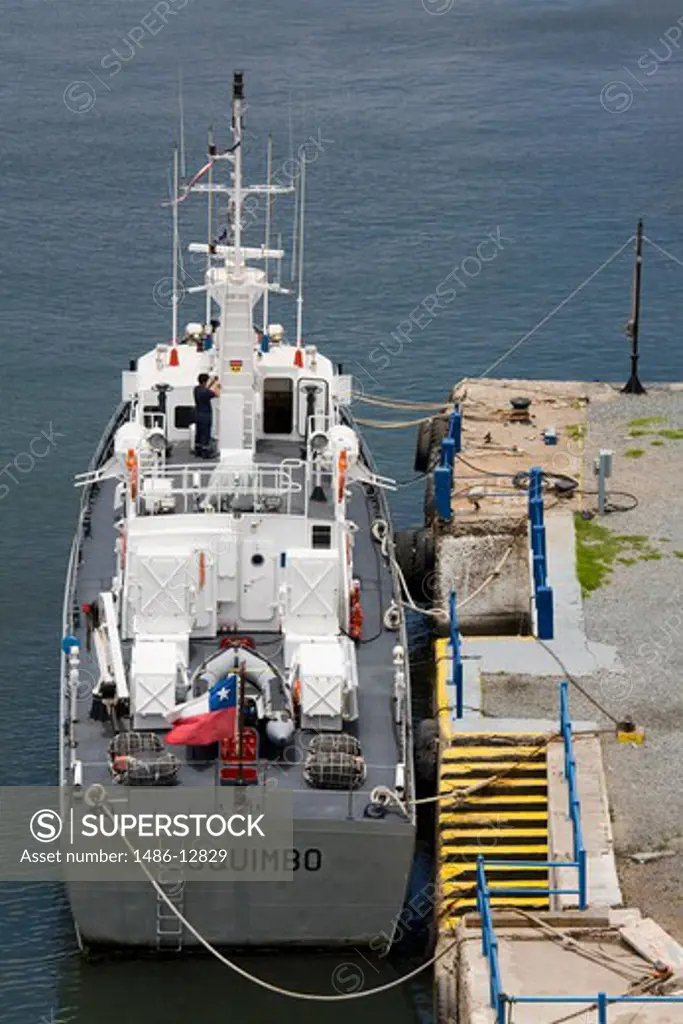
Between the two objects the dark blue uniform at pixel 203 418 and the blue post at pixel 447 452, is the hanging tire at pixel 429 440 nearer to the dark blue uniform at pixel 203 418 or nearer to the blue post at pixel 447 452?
the blue post at pixel 447 452

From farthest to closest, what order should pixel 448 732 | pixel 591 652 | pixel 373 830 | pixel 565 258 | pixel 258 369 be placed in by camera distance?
pixel 565 258
pixel 258 369
pixel 591 652
pixel 448 732
pixel 373 830

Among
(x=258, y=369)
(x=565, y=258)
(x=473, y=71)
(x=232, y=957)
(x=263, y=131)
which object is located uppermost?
(x=473, y=71)

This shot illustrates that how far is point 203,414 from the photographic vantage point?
40.1 m

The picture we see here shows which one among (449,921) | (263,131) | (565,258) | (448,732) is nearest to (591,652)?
(448,732)

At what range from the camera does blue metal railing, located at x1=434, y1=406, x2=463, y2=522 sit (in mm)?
42500

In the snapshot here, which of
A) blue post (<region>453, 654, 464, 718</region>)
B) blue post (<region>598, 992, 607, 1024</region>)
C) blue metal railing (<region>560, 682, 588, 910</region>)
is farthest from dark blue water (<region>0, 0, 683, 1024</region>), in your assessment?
blue post (<region>598, 992, 607, 1024</region>)

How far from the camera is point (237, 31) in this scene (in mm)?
87250

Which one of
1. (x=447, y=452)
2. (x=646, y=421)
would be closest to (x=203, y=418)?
(x=447, y=452)

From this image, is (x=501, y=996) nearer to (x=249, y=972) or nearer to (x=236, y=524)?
(x=249, y=972)

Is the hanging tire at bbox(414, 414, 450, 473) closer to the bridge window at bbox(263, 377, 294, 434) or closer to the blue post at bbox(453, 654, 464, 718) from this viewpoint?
the bridge window at bbox(263, 377, 294, 434)

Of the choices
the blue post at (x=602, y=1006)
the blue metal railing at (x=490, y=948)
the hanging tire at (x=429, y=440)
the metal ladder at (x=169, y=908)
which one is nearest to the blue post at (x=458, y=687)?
the blue metal railing at (x=490, y=948)

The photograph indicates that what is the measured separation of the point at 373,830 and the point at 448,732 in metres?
3.52

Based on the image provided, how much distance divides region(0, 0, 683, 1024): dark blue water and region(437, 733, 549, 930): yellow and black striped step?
7057 millimetres

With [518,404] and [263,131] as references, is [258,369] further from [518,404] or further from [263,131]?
[263,131]
